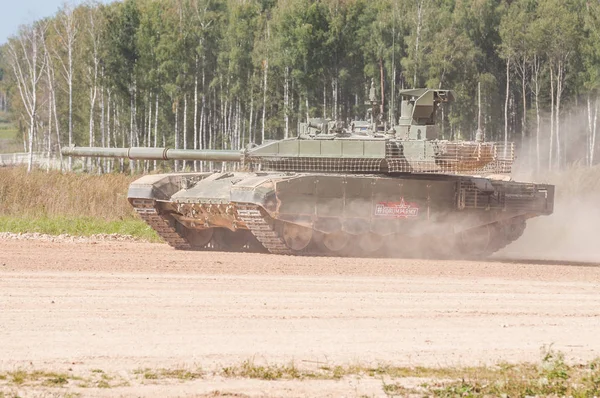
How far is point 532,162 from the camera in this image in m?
54.2

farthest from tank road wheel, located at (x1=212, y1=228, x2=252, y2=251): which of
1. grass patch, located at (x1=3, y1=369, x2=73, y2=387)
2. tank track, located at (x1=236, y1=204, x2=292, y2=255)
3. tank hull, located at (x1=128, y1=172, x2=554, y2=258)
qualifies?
grass patch, located at (x1=3, y1=369, x2=73, y2=387)

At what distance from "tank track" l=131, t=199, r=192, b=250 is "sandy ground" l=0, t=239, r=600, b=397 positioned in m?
1.89

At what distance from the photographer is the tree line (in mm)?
50844

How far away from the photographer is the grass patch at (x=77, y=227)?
22609mm

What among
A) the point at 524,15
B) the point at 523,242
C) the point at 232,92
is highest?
the point at 524,15

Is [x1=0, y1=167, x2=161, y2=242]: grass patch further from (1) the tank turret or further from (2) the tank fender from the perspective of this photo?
(1) the tank turret

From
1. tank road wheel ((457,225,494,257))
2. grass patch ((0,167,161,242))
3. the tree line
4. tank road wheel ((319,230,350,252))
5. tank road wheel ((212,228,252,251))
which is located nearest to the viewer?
tank road wheel ((319,230,350,252))

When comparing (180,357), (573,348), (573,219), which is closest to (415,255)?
(573,219)

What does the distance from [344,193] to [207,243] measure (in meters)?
3.22

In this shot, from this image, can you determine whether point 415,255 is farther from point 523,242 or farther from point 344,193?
point 523,242

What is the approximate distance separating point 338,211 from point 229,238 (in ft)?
9.30

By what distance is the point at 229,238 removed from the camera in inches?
822

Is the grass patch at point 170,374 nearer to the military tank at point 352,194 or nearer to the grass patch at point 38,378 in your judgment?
the grass patch at point 38,378

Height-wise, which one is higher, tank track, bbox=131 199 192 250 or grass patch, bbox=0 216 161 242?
tank track, bbox=131 199 192 250
